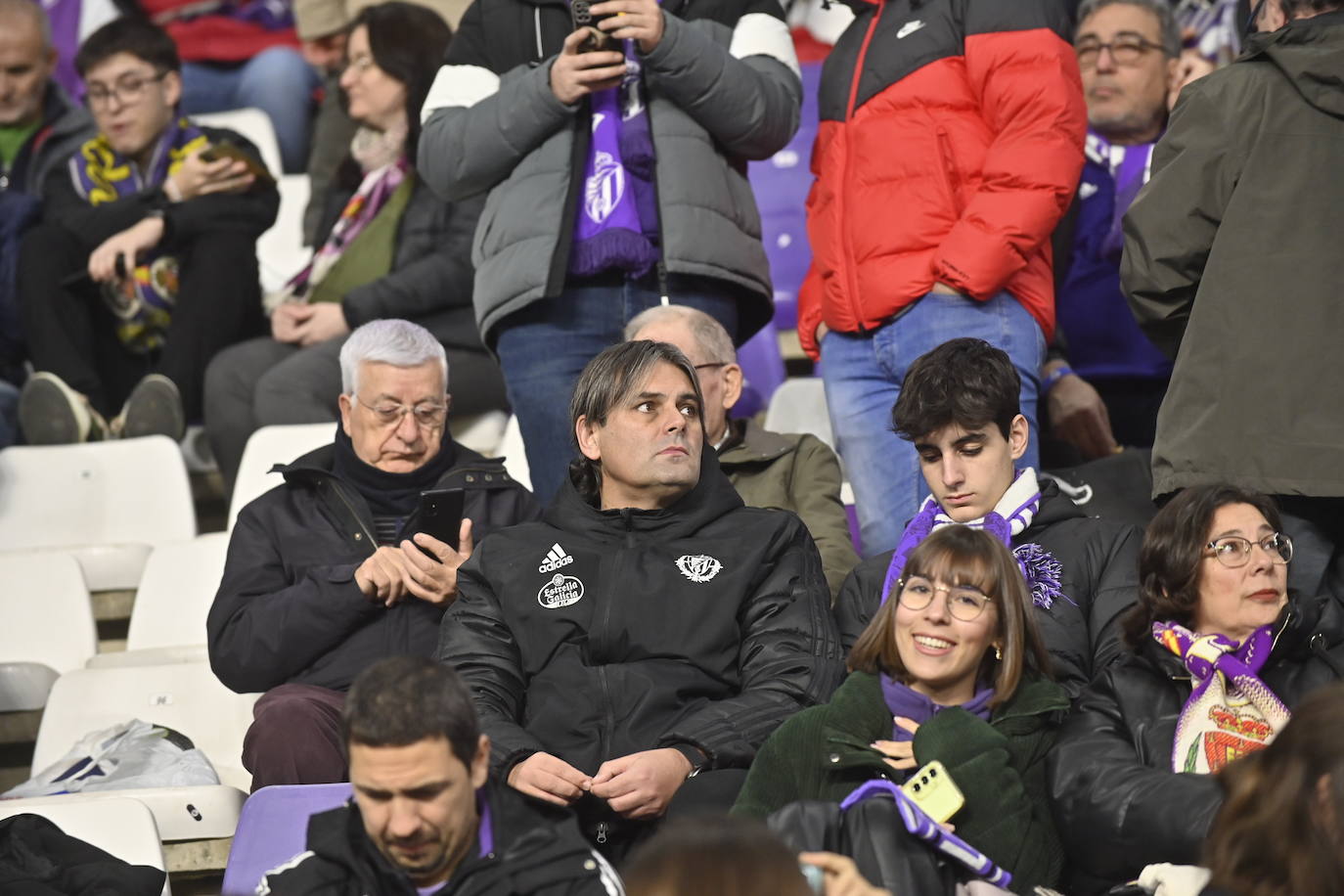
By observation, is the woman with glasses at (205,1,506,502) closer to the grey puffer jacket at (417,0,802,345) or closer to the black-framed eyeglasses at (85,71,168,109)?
the black-framed eyeglasses at (85,71,168,109)

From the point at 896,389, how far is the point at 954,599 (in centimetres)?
110

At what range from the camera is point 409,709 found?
7.99ft

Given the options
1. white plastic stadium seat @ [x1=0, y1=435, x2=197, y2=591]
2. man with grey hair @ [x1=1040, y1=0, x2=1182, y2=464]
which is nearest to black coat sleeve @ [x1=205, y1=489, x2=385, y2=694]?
white plastic stadium seat @ [x1=0, y1=435, x2=197, y2=591]

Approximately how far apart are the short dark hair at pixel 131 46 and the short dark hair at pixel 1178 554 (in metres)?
3.64

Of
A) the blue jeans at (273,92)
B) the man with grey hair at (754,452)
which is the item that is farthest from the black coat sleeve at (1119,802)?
the blue jeans at (273,92)

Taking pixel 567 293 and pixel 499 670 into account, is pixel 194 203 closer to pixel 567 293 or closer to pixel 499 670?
pixel 567 293

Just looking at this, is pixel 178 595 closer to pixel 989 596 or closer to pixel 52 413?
pixel 52 413

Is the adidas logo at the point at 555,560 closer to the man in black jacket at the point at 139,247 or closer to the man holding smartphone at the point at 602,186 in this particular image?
the man holding smartphone at the point at 602,186

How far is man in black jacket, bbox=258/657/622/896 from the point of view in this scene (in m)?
2.43

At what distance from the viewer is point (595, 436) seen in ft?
11.1

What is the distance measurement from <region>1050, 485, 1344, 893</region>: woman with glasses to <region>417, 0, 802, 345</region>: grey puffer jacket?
132cm

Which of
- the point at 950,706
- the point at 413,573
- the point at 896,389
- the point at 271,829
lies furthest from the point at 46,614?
the point at 950,706

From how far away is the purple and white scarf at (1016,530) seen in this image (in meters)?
3.25

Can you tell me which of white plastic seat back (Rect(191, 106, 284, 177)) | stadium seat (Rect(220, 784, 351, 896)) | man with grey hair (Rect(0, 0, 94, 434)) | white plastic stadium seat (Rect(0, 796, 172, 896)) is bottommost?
white plastic stadium seat (Rect(0, 796, 172, 896))
